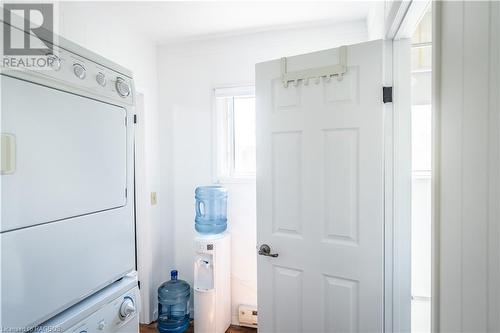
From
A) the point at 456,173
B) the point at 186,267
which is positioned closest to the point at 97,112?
the point at 456,173

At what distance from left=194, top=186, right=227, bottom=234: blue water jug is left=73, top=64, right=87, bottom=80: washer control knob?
154cm

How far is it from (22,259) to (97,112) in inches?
19.3

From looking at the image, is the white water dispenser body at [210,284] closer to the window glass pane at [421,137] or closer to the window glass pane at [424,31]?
the window glass pane at [421,137]

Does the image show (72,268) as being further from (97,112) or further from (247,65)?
(247,65)

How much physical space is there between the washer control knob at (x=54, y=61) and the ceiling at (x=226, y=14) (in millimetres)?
1293

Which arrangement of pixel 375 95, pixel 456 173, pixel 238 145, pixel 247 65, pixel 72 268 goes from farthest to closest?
pixel 238 145, pixel 247 65, pixel 375 95, pixel 72 268, pixel 456 173

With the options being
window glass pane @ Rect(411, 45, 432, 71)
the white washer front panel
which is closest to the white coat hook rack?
window glass pane @ Rect(411, 45, 432, 71)

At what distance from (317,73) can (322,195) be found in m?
0.67

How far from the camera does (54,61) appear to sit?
0.76 meters

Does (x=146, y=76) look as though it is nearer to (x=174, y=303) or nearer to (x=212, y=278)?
(x=212, y=278)

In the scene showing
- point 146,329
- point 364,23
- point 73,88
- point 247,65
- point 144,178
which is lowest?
point 146,329

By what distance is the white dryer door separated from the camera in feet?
2.15

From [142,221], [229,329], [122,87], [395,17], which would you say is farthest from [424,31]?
[229,329]

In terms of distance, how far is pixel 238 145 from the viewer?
2.46m
